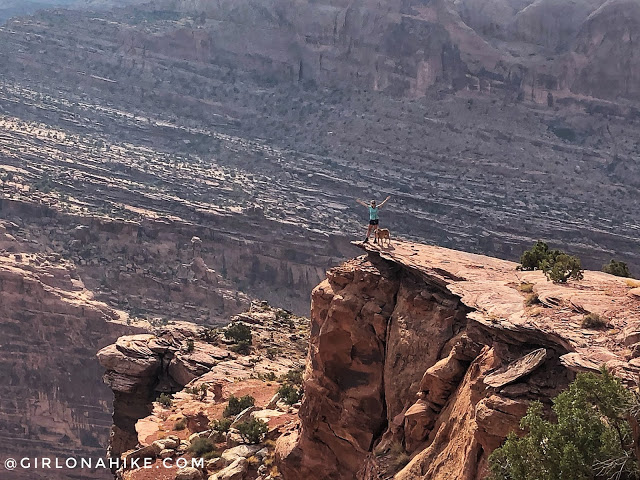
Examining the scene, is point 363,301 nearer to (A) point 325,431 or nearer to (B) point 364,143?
(A) point 325,431

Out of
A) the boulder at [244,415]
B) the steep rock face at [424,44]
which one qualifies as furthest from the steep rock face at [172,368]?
the steep rock face at [424,44]

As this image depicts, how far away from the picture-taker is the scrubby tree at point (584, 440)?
28.5 ft

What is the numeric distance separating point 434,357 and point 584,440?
5735 mm

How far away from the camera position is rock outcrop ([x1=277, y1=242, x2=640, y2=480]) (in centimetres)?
1065

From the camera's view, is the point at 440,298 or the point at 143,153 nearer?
the point at 440,298

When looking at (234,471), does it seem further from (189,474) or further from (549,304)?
(549,304)

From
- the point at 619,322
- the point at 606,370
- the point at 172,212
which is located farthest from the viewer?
the point at 172,212

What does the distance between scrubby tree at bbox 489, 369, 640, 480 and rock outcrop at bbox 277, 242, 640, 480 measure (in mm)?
768

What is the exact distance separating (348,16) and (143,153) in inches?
1330

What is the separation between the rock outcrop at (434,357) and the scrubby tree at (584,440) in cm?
77

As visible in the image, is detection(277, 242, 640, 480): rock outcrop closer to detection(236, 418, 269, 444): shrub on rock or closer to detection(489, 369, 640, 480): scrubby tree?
detection(489, 369, 640, 480): scrubby tree

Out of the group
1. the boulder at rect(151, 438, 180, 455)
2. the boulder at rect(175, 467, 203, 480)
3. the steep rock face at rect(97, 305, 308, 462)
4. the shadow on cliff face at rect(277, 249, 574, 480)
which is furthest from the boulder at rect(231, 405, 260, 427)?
the steep rock face at rect(97, 305, 308, 462)

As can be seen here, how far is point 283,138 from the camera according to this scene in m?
96.2

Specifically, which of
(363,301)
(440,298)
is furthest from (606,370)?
(363,301)
